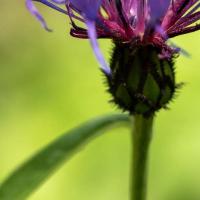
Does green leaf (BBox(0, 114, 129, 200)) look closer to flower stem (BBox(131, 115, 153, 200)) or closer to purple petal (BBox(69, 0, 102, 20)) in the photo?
flower stem (BBox(131, 115, 153, 200))

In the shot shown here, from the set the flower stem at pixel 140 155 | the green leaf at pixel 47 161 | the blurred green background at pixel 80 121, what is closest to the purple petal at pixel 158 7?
the flower stem at pixel 140 155

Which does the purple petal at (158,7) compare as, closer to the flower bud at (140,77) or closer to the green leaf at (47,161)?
the flower bud at (140,77)

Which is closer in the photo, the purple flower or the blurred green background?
the purple flower

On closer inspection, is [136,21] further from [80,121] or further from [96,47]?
[80,121]

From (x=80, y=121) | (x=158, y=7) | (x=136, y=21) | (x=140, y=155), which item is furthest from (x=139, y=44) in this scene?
(x=80, y=121)

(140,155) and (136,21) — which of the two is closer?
(136,21)

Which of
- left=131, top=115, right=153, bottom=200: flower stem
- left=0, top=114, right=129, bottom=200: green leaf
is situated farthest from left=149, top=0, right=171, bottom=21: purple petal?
left=0, top=114, right=129, bottom=200: green leaf

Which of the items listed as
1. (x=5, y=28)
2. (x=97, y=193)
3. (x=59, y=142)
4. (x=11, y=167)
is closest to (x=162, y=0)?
(x=59, y=142)
